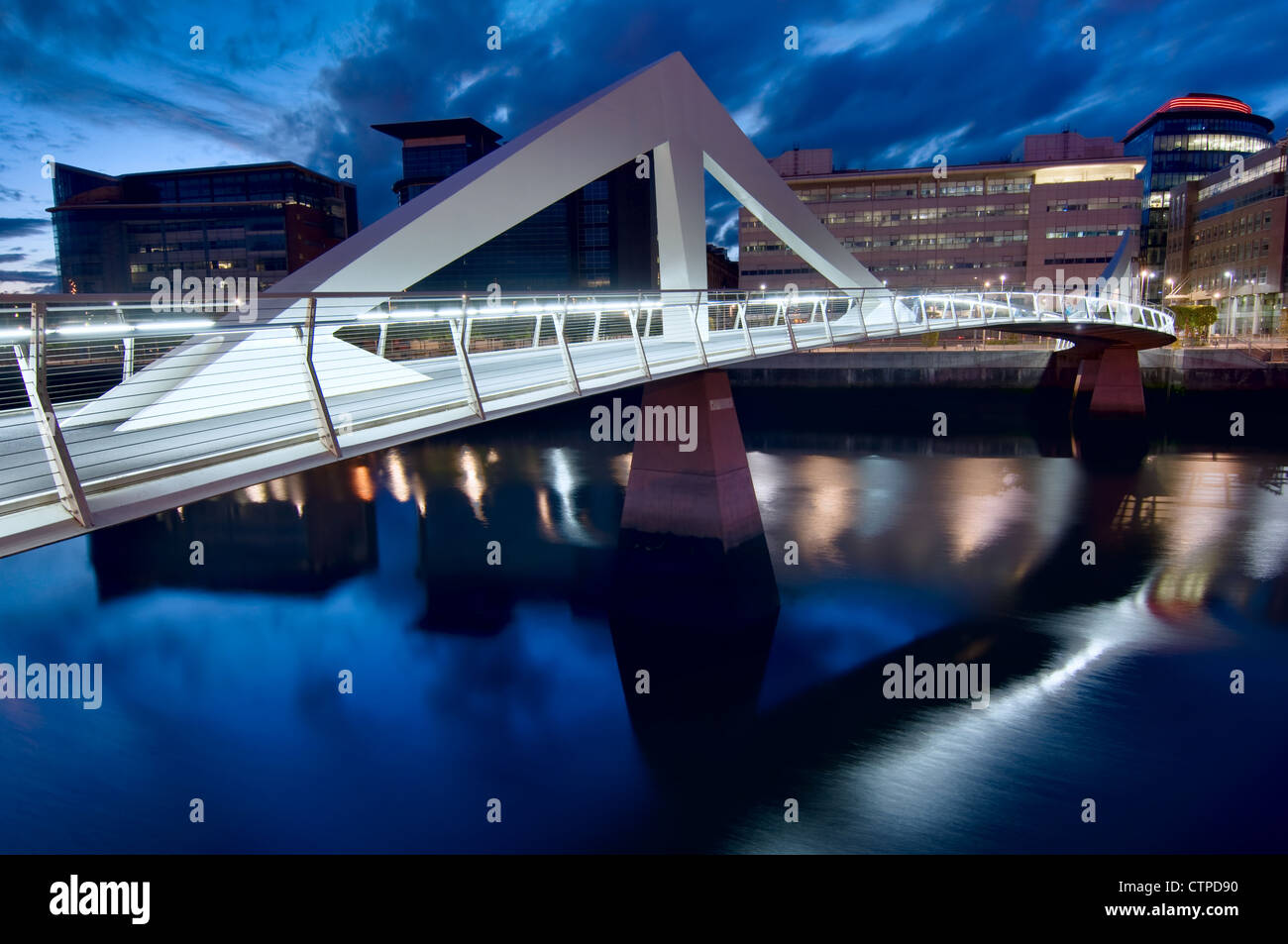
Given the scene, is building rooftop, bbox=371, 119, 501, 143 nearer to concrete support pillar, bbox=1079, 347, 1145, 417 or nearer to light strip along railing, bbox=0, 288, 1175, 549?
concrete support pillar, bbox=1079, 347, 1145, 417

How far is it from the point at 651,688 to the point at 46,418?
7287mm

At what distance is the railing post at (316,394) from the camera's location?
486cm

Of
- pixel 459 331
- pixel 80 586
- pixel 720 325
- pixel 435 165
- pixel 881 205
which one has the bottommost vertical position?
pixel 80 586

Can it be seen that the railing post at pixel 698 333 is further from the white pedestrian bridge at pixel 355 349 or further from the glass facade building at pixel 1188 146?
the glass facade building at pixel 1188 146

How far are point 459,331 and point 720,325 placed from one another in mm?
32479

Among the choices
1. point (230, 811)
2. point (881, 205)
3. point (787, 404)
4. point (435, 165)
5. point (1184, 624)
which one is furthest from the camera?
point (435, 165)

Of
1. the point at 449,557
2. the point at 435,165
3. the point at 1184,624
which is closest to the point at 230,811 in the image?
the point at 449,557

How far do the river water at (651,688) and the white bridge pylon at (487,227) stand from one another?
12.8 feet

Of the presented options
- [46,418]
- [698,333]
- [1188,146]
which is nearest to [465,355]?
[46,418]

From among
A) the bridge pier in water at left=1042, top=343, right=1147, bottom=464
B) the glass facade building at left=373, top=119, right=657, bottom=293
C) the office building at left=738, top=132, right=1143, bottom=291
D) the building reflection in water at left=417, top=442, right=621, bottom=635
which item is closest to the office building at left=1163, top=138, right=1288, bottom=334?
the office building at left=738, top=132, right=1143, bottom=291

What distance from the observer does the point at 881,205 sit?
58.5m

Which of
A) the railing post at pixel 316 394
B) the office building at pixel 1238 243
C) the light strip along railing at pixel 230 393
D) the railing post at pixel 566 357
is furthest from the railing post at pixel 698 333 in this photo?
the office building at pixel 1238 243

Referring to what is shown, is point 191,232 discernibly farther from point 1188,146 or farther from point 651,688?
point 1188,146

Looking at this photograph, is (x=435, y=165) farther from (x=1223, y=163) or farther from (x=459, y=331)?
(x=1223, y=163)
